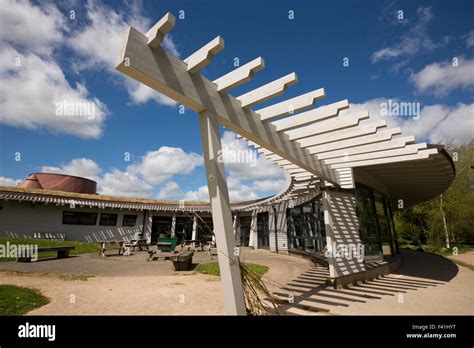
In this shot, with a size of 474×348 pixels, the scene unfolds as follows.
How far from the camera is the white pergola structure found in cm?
219

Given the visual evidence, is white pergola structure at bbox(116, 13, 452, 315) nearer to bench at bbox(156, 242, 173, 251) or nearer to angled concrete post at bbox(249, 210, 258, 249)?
bench at bbox(156, 242, 173, 251)

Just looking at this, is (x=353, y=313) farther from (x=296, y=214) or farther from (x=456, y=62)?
(x=296, y=214)

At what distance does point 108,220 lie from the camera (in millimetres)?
18219

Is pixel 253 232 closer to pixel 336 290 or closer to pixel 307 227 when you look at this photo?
pixel 307 227

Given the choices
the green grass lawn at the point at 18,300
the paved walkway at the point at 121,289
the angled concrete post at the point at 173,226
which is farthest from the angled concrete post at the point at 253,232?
the green grass lawn at the point at 18,300

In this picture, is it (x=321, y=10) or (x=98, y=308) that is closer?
(x=98, y=308)

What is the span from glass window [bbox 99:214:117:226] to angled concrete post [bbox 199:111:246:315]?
1852 cm

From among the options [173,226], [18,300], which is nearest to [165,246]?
[173,226]

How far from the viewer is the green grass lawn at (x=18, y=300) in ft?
12.4

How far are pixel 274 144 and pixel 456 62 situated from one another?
6203 mm

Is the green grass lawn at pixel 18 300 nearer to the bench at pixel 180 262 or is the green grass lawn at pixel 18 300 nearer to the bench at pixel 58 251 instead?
the bench at pixel 180 262

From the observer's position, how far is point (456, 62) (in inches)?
245

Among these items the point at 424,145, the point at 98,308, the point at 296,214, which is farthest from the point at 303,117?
the point at 296,214

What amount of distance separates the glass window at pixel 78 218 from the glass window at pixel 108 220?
1.53ft
